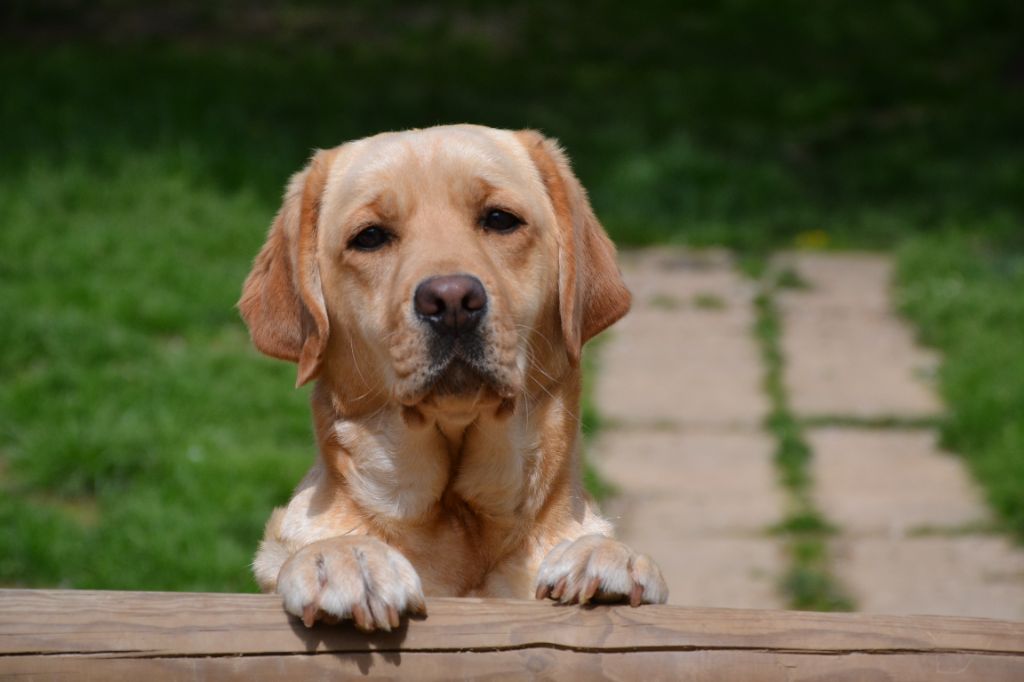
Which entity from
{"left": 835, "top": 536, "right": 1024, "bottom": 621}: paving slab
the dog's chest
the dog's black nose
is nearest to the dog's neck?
the dog's chest

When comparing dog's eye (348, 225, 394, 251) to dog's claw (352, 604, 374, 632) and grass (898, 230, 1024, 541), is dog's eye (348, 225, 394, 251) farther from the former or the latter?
grass (898, 230, 1024, 541)

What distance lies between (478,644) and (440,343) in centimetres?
88

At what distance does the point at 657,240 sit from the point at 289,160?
2726 millimetres

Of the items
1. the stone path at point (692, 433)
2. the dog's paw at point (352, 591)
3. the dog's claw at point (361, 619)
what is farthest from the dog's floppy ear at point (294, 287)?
the stone path at point (692, 433)

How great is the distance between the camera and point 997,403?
287 inches

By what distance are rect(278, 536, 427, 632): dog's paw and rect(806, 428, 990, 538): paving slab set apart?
13.2 feet

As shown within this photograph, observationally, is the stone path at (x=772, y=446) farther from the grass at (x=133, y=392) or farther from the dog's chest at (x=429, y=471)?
the dog's chest at (x=429, y=471)

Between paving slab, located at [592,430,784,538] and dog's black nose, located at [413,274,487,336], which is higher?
dog's black nose, located at [413,274,487,336]

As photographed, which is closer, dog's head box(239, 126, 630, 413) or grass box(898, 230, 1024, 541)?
dog's head box(239, 126, 630, 413)

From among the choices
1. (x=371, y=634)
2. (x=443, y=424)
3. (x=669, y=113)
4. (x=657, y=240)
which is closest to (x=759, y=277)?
(x=657, y=240)

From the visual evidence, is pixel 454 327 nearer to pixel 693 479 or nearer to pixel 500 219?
pixel 500 219

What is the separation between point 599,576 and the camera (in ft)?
9.34

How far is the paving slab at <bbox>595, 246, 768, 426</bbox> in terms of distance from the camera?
7715 millimetres

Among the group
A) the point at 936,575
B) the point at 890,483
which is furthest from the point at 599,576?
the point at 890,483
